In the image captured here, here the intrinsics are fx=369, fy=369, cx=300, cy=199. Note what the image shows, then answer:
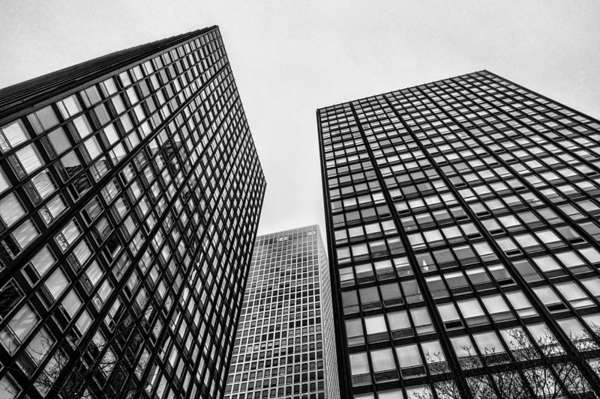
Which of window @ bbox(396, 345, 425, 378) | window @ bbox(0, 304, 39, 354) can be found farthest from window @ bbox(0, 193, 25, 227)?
window @ bbox(396, 345, 425, 378)

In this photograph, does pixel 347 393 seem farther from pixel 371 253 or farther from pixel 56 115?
pixel 56 115

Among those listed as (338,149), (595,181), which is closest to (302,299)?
(338,149)

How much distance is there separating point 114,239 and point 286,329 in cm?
9365

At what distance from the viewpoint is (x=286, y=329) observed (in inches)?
4471

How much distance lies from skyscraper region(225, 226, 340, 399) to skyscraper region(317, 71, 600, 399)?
70.5m

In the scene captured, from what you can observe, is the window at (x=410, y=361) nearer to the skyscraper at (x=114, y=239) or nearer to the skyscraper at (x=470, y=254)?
the skyscraper at (x=470, y=254)

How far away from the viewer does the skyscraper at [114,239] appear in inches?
785

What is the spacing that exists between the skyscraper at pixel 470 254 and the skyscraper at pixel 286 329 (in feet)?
231

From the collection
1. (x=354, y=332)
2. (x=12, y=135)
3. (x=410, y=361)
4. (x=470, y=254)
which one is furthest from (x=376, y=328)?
(x=12, y=135)

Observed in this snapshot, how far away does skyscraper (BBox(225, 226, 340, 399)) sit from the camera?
9850cm

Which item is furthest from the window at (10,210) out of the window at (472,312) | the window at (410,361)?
the window at (472,312)

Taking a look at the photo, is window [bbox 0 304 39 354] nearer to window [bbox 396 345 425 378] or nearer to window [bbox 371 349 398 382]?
window [bbox 371 349 398 382]

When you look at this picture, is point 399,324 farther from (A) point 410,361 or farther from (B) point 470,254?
(B) point 470,254

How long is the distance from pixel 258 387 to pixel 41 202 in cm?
9090
